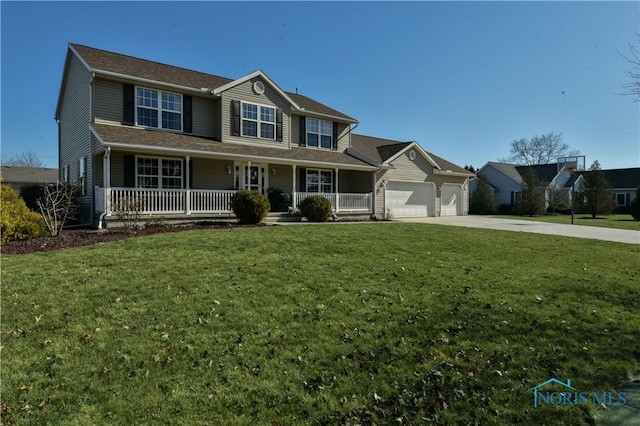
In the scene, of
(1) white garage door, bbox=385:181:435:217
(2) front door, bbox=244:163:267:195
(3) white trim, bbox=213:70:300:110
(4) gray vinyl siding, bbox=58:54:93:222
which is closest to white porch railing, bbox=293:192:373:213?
(2) front door, bbox=244:163:267:195

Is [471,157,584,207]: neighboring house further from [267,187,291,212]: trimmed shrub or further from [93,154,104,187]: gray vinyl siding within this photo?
[93,154,104,187]: gray vinyl siding

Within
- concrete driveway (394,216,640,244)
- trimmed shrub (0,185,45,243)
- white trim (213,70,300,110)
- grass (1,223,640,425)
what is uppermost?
white trim (213,70,300,110)

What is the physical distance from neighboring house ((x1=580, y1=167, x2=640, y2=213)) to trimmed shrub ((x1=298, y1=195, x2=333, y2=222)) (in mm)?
42327

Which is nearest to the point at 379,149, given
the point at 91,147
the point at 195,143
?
the point at 195,143

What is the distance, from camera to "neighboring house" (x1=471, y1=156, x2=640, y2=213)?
3897cm

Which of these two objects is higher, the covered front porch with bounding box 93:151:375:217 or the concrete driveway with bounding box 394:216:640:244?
the covered front porch with bounding box 93:151:375:217

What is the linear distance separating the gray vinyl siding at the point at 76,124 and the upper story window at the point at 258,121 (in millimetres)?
6525

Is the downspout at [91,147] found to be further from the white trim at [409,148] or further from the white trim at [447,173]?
the white trim at [447,173]

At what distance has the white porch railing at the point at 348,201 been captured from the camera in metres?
18.9

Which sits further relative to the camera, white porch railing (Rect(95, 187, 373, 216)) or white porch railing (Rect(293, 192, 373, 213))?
white porch railing (Rect(293, 192, 373, 213))

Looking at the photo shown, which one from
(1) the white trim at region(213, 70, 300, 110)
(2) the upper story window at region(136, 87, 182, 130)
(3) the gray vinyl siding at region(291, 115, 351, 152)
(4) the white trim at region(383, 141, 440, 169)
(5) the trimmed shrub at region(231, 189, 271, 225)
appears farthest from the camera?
(4) the white trim at region(383, 141, 440, 169)

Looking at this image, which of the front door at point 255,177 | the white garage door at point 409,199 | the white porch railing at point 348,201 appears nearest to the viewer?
the front door at point 255,177

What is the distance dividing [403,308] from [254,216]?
31.3 ft

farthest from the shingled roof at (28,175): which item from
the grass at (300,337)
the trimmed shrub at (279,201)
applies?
the grass at (300,337)
